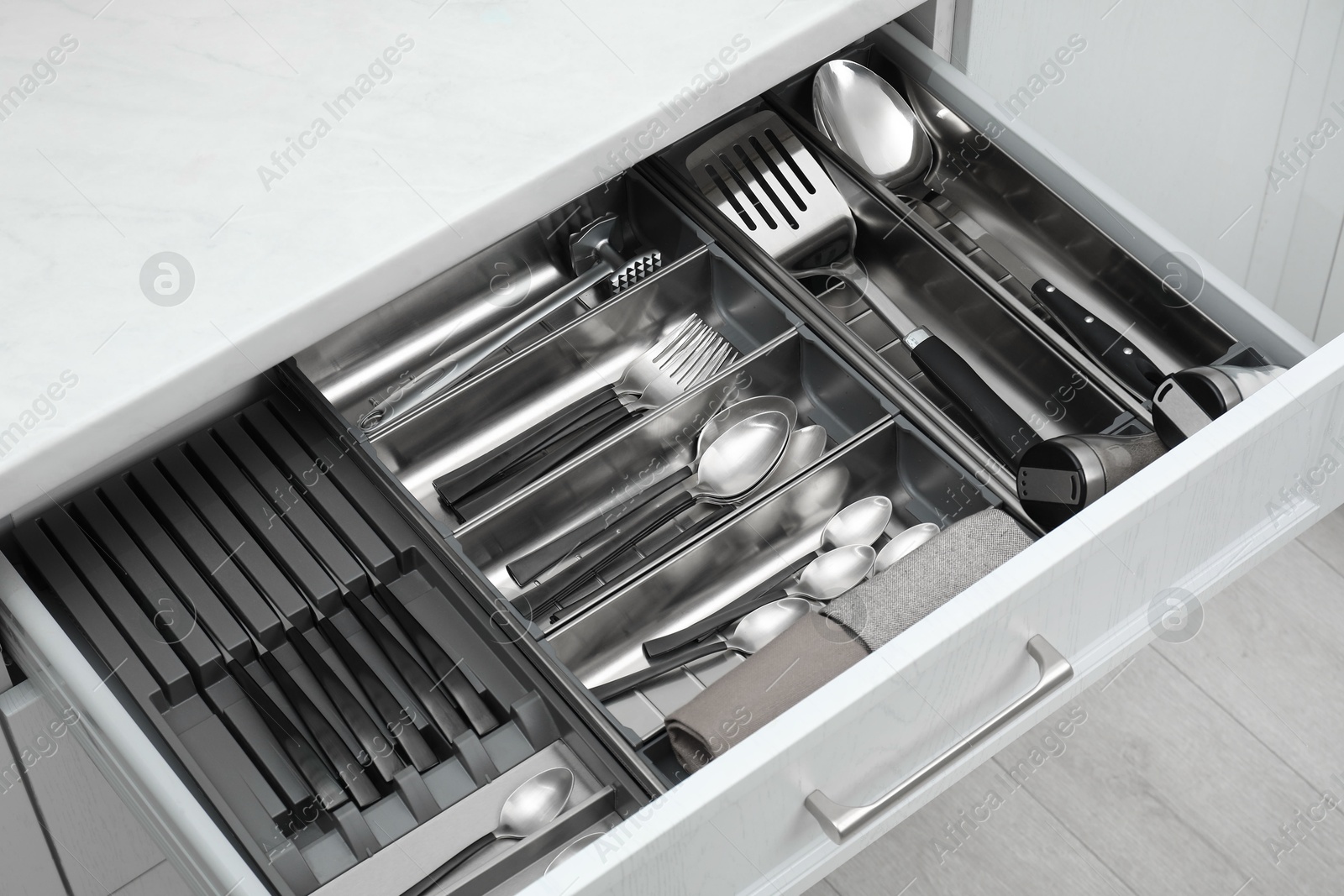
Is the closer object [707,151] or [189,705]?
[189,705]

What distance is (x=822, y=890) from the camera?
146cm

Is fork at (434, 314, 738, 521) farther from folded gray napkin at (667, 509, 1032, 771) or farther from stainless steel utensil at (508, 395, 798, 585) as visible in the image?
folded gray napkin at (667, 509, 1032, 771)

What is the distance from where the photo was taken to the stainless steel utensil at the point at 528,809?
834 millimetres

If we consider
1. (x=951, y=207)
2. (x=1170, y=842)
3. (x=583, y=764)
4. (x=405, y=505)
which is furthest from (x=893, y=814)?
(x=1170, y=842)

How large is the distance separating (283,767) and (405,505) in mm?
188

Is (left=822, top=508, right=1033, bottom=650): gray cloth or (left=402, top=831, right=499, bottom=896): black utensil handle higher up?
(left=402, top=831, right=499, bottom=896): black utensil handle

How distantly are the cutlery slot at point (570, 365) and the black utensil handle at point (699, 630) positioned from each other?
0.20 meters

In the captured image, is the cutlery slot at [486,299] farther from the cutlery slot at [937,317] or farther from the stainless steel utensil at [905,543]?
the stainless steel utensil at [905,543]

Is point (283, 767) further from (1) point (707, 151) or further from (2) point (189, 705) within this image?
(1) point (707, 151)

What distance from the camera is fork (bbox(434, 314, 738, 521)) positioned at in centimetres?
102

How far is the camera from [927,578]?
86cm

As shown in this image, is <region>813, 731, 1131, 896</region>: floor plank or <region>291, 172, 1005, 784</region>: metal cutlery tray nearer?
<region>291, 172, 1005, 784</region>: metal cutlery tray

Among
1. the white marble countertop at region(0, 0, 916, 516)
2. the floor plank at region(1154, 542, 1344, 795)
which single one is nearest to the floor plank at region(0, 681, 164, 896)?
the white marble countertop at region(0, 0, 916, 516)

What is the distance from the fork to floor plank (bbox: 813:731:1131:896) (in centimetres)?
66
